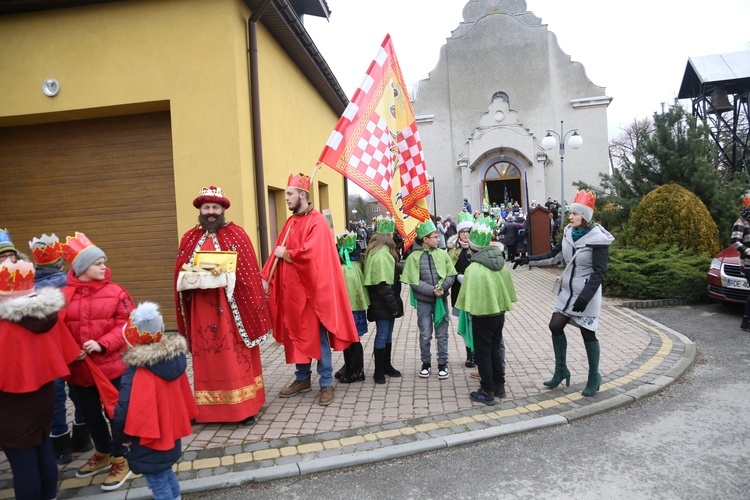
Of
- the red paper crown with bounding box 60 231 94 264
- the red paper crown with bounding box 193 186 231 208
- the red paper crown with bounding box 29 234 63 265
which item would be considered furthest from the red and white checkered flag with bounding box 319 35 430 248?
the red paper crown with bounding box 29 234 63 265

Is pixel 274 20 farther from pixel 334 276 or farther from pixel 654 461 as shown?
pixel 654 461

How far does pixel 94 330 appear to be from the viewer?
11.7 feet

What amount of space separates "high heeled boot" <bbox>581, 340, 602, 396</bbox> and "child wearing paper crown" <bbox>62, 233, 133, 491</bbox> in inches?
162

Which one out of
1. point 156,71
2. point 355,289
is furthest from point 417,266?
point 156,71

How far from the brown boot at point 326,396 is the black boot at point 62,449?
2.12m

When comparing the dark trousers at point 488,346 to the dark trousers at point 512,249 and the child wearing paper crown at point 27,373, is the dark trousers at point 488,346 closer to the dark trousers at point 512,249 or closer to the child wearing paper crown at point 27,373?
the child wearing paper crown at point 27,373

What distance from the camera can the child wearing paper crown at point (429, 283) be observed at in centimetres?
541

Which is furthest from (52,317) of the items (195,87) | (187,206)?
(195,87)

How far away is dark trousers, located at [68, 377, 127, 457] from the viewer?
3.67 metres

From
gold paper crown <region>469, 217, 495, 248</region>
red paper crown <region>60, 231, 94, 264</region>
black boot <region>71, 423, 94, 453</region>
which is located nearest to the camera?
red paper crown <region>60, 231, 94, 264</region>

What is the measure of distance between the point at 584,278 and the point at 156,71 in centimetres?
625

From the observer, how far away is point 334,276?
4898mm

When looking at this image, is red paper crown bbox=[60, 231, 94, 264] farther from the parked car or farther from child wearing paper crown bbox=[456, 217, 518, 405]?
the parked car

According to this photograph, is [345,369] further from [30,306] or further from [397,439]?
[30,306]
